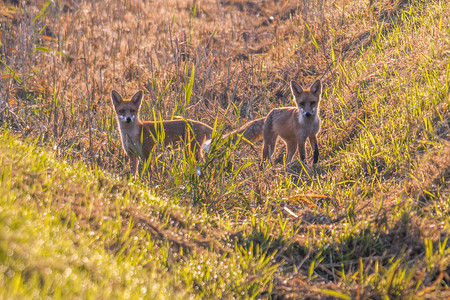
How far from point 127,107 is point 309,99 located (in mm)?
3079

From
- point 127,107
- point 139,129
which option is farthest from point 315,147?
point 127,107

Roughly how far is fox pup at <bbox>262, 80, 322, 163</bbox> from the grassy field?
0.33m

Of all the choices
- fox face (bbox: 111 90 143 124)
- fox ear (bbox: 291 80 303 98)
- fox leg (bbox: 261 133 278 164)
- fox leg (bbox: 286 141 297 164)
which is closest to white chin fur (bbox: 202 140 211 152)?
fox face (bbox: 111 90 143 124)

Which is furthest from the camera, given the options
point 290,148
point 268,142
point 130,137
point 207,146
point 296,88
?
point 290,148

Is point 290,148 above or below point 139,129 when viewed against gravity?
below

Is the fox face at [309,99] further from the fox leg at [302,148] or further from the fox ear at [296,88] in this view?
the fox leg at [302,148]

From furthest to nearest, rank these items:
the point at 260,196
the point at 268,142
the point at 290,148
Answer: the point at 290,148 < the point at 268,142 < the point at 260,196

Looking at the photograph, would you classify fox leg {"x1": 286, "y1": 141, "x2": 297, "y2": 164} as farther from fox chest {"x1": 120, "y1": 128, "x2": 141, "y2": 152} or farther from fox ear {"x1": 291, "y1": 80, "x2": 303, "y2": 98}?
fox chest {"x1": 120, "y1": 128, "x2": 141, "y2": 152}

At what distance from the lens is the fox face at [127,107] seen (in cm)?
885

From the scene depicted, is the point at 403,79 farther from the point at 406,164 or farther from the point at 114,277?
the point at 114,277

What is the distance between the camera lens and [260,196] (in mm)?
6336

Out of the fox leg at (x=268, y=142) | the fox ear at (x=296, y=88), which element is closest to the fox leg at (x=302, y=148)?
the fox leg at (x=268, y=142)

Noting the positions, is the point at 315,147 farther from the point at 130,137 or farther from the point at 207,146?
the point at 130,137

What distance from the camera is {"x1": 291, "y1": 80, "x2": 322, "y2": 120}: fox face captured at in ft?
29.0
